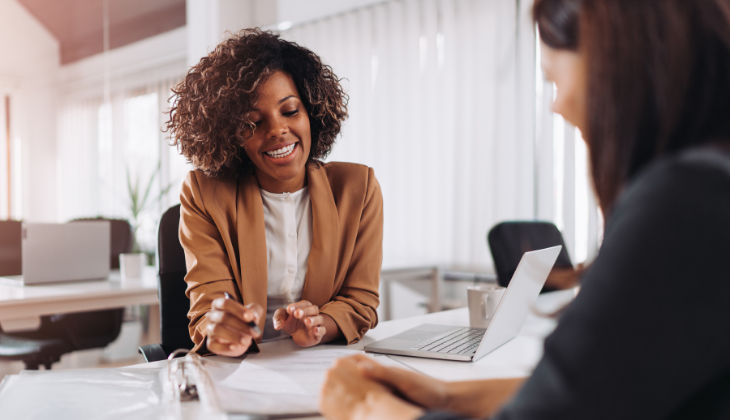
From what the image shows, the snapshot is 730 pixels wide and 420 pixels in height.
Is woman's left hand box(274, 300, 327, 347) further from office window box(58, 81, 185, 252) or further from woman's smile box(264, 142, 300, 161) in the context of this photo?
office window box(58, 81, 185, 252)

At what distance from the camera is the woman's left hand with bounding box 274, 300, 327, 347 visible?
3.41 ft

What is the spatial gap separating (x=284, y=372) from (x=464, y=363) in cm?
34

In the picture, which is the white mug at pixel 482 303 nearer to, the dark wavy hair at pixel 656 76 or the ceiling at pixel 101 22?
the dark wavy hair at pixel 656 76

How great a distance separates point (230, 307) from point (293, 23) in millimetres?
3518

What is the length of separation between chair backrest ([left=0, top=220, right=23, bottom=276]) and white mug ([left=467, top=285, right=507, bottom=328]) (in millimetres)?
2398

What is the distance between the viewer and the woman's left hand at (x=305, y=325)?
1.04m

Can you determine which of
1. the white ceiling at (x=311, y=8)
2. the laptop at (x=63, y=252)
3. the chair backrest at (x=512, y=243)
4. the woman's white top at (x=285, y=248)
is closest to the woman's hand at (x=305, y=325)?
the woman's white top at (x=285, y=248)

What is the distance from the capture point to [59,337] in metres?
2.34

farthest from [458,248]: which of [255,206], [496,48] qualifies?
[255,206]

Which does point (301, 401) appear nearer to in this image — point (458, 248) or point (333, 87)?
point (333, 87)

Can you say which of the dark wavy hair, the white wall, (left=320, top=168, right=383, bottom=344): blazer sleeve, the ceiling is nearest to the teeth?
(left=320, top=168, right=383, bottom=344): blazer sleeve

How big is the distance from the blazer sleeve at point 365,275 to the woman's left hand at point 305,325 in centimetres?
9

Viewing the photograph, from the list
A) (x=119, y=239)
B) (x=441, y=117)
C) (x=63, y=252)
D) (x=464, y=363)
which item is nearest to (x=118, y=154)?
(x=119, y=239)

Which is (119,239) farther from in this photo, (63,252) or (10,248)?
(63,252)
